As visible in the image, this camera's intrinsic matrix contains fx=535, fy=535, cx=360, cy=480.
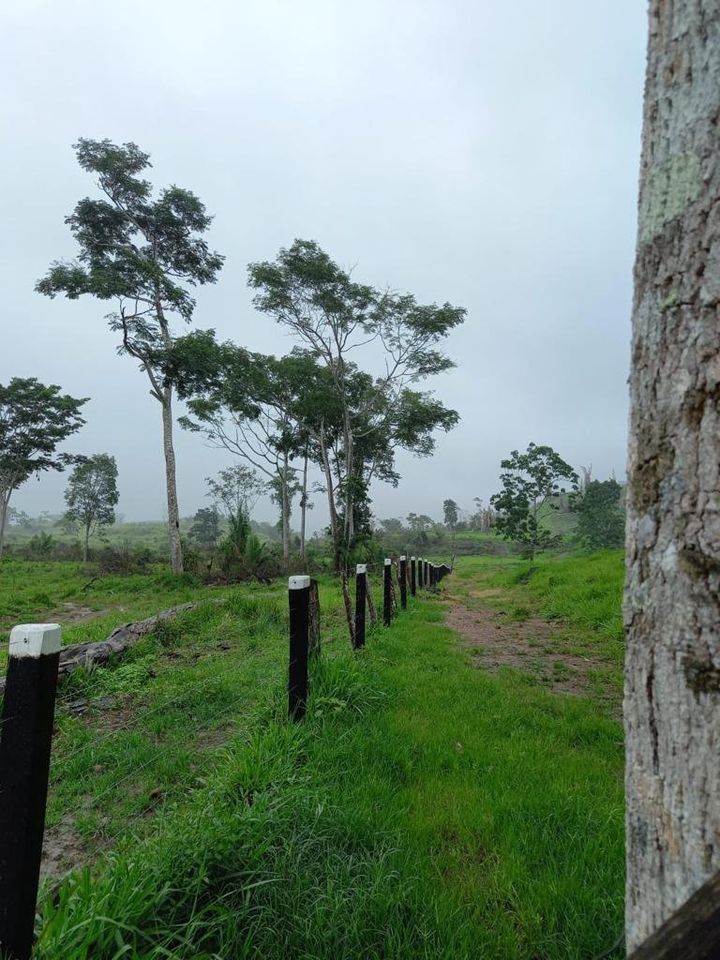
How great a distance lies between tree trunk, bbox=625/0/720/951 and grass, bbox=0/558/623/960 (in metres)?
1.14

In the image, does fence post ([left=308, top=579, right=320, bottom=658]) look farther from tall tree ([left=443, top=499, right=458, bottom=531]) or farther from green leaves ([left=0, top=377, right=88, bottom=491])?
tall tree ([left=443, top=499, right=458, bottom=531])

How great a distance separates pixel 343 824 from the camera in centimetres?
232

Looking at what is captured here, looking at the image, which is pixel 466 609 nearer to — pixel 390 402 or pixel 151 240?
pixel 390 402

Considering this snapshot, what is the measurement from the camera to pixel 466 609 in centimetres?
1172

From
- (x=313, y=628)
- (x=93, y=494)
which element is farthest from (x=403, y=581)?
(x=93, y=494)

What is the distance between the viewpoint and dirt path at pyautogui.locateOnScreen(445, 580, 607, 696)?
5.39 metres

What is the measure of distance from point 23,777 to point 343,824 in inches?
56.4

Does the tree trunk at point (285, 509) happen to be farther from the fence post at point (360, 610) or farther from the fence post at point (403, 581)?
the fence post at point (360, 610)

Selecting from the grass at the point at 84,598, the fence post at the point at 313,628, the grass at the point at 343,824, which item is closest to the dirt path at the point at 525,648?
the grass at the point at 343,824

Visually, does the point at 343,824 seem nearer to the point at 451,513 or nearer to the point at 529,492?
the point at 529,492

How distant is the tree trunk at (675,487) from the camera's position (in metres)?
0.92

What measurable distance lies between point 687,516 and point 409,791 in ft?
7.82

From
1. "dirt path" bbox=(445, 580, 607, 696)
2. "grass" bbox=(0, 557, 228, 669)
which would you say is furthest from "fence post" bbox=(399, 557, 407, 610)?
"grass" bbox=(0, 557, 228, 669)

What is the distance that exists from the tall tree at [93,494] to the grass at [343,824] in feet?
103
